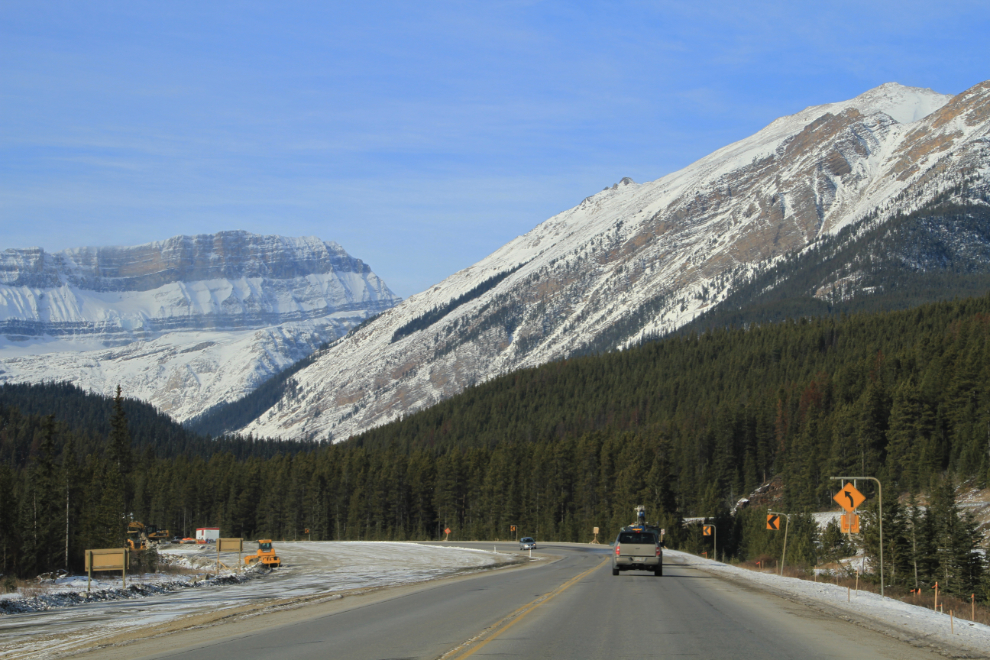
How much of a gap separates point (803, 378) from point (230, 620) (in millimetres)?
150611

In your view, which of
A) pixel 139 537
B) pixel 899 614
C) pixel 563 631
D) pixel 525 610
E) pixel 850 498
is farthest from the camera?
pixel 139 537

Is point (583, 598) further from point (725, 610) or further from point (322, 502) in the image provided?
point (322, 502)

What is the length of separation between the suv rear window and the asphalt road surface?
1198 centimetres

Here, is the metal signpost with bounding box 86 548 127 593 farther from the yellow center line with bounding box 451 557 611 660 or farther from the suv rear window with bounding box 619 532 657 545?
the suv rear window with bounding box 619 532 657 545

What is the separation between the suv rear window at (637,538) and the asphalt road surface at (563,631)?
12.0m

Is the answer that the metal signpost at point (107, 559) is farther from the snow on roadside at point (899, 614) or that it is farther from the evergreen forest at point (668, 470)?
the evergreen forest at point (668, 470)

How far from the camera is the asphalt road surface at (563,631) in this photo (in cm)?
1812

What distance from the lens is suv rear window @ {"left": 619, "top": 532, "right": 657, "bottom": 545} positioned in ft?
146

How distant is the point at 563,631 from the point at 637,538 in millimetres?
24621

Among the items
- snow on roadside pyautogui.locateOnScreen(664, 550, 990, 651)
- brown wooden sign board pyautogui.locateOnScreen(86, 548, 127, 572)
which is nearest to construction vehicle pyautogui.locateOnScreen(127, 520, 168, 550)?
brown wooden sign board pyautogui.locateOnScreen(86, 548, 127, 572)

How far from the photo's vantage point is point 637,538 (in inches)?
1759

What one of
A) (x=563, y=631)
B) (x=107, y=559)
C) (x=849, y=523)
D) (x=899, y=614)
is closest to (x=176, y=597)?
(x=107, y=559)

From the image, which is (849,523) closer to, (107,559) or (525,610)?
(525,610)

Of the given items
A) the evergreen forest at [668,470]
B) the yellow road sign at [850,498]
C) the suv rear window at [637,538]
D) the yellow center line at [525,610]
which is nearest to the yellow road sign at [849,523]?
the yellow road sign at [850,498]
